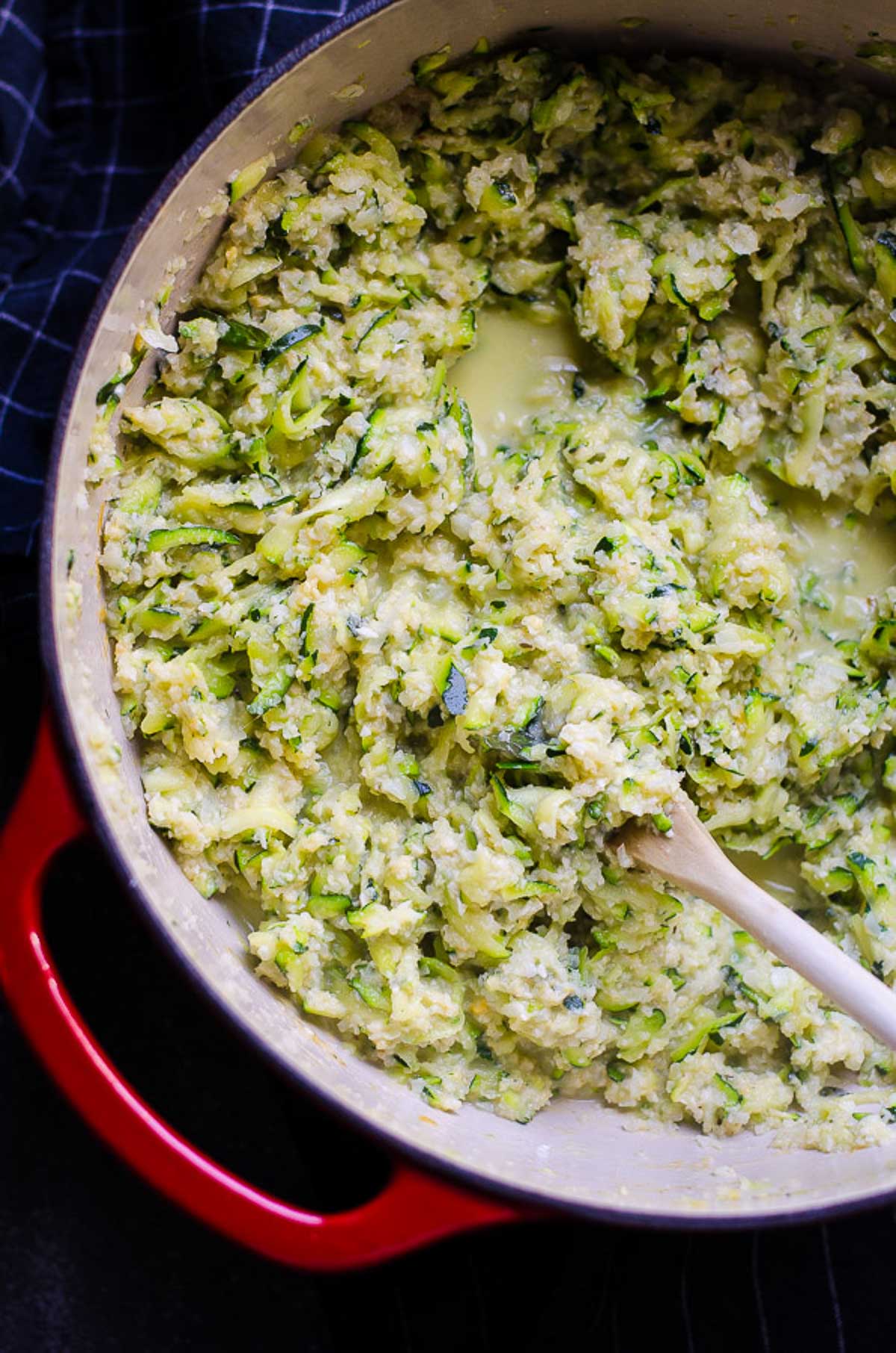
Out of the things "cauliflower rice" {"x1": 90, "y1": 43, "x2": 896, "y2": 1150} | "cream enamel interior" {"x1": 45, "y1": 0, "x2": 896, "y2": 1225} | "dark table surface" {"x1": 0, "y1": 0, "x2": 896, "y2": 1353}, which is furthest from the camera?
"dark table surface" {"x1": 0, "y1": 0, "x2": 896, "y2": 1353}

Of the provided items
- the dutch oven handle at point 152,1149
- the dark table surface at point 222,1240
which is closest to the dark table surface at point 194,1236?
the dark table surface at point 222,1240

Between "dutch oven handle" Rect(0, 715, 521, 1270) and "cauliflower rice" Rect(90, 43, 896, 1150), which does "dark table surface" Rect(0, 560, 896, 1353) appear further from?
"dutch oven handle" Rect(0, 715, 521, 1270)

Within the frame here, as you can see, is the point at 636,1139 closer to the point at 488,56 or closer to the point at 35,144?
the point at 488,56

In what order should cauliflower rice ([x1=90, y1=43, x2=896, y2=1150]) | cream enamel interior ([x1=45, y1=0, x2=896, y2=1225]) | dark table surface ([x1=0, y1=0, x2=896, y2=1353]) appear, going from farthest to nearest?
1. dark table surface ([x1=0, y1=0, x2=896, y2=1353])
2. cauliflower rice ([x1=90, y1=43, x2=896, y2=1150])
3. cream enamel interior ([x1=45, y1=0, x2=896, y2=1225])

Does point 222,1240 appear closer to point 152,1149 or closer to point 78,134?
point 152,1149

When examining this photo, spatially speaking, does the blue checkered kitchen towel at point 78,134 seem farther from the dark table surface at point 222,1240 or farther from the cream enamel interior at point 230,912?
the cream enamel interior at point 230,912

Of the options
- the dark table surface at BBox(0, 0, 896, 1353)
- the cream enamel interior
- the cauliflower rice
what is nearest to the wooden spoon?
the cauliflower rice
